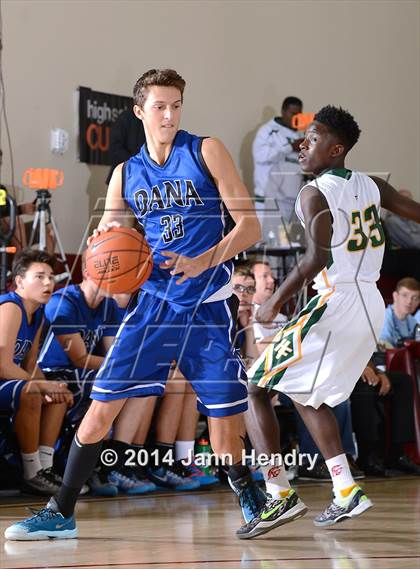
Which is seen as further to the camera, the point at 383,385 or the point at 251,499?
the point at 383,385

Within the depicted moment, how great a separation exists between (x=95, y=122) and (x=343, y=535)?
20.8ft

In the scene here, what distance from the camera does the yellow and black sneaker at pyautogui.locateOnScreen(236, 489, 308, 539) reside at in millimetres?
3898

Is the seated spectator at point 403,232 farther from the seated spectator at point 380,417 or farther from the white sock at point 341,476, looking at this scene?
the white sock at point 341,476

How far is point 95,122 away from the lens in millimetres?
9508

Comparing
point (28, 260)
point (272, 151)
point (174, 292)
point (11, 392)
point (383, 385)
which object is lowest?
point (383, 385)

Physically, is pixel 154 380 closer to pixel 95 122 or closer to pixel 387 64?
pixel 95 122

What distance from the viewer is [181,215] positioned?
3828mm

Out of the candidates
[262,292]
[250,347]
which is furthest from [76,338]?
[262,292]

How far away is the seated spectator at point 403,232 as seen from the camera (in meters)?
10.6

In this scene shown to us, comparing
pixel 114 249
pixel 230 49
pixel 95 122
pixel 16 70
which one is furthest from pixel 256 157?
pixel 114 249

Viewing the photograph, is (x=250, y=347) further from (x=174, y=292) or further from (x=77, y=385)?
(x=174, y=292)

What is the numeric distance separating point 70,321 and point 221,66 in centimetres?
587

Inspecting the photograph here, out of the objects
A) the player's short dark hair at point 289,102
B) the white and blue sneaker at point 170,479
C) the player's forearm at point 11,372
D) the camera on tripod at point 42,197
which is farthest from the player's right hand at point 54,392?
the player's short dark hair at point 289,102

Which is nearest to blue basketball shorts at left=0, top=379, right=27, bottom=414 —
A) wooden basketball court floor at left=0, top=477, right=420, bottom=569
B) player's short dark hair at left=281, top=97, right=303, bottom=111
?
wooden basketball court floor at left=0, top=477, right=420, bottom=569
